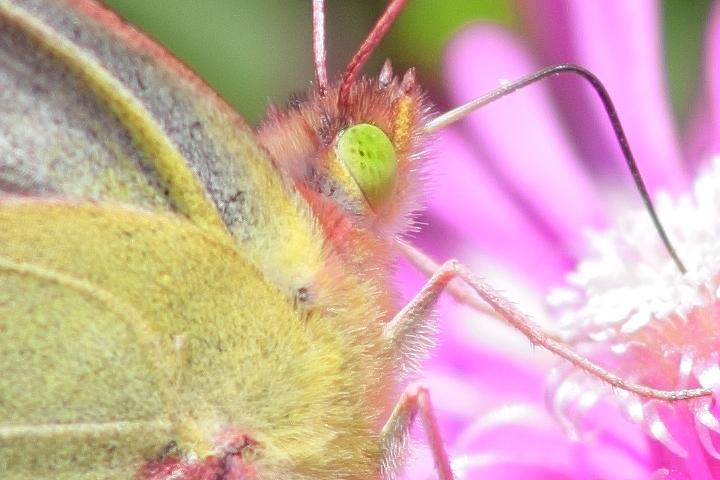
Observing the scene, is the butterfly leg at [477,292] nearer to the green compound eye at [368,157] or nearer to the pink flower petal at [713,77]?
the green compound eye at [368,157]

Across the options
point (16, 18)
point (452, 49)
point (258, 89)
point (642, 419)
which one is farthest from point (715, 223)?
point (16, 18)

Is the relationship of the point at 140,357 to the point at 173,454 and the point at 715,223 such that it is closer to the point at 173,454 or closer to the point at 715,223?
the point at 173,454

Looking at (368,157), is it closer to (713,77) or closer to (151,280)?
(151,280)

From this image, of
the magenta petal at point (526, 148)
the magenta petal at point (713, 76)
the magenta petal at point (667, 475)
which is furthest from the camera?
the magenta petal at point (526, 148)

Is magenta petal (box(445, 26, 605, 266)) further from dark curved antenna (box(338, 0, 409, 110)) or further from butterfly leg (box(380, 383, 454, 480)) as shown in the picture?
butterfly leg (box(380, 383, 454, 480))

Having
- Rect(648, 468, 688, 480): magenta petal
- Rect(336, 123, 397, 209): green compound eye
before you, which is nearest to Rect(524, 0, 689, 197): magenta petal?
Rect(648, 468, 688, 480): magenta petal

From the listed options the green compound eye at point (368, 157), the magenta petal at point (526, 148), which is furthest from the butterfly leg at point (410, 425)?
the magenta petal at point (526, 148)
